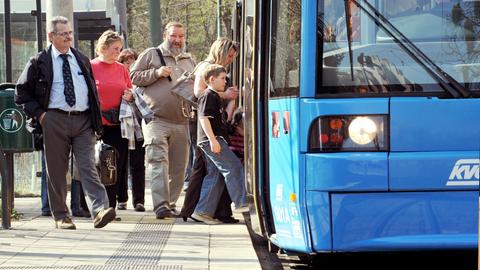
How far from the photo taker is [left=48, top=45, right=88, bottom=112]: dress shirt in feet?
32.7

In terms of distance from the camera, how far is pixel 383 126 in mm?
6445

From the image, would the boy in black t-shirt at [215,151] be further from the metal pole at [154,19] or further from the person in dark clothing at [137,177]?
the metal pole at [154,19]

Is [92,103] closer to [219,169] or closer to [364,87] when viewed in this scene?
[219,169]

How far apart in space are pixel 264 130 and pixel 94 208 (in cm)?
277

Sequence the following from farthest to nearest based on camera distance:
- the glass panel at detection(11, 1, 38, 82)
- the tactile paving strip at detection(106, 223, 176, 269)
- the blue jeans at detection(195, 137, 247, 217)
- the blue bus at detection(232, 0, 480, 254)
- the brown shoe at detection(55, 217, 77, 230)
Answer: the glass panel at detection(11, 1, 38, 82) < the blue jeans at detection(195, 137, 247, 217) < the brown shoe at detection(55, 217, 77, 230) < the tactile paving strip at detection(106, 223, 176, 269) < the blue bus at detection(232, 0, 480, 254)

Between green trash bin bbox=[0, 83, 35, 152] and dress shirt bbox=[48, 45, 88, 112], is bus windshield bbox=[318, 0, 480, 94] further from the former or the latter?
green trash bin bbox=[0, 83, 35, 152]

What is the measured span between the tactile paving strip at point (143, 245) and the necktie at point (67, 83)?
1.29 meters

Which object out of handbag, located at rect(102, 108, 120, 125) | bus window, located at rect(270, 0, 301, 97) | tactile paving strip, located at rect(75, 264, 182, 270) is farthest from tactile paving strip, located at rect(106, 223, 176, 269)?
bus window, located at rect(270, 0, 301, 97)

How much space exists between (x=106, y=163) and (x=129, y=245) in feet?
6.61

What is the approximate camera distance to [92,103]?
10.0 metres

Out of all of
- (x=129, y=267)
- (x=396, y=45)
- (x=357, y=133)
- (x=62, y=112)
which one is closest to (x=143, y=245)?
(x=129, y=267)

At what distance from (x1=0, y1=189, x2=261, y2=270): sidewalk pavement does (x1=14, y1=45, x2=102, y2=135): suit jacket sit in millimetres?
1028

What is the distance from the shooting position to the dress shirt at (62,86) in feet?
32.7

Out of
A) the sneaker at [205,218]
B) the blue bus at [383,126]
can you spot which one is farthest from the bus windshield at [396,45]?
the sneaker at [205,218]
